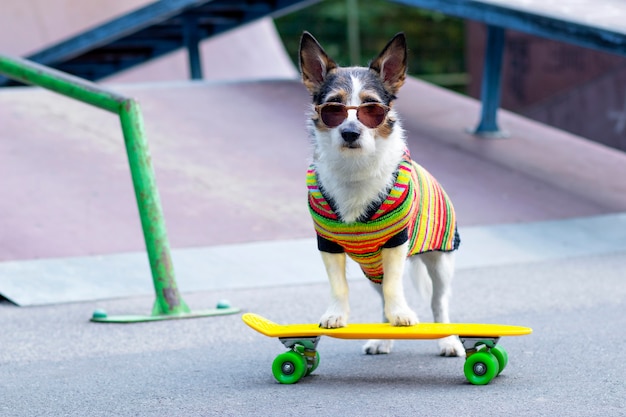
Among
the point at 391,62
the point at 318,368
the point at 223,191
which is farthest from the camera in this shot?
the point at 223,191

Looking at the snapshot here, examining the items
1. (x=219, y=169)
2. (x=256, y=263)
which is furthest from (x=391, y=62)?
(x=219, y=169)

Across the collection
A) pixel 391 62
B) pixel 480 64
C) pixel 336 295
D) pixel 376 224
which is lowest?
pixel 480 64

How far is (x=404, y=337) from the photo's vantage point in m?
4.72

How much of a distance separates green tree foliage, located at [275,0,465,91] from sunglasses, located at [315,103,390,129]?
83.6ft

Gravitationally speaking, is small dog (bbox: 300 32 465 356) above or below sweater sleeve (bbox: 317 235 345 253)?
above

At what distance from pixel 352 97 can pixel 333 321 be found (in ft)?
3.40

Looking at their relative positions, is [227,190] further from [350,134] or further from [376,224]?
[350,134]

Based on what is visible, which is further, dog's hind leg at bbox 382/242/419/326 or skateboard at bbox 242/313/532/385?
dog's hind leg at bbox 382/242/419/326

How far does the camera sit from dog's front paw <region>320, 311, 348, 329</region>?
4891 mm

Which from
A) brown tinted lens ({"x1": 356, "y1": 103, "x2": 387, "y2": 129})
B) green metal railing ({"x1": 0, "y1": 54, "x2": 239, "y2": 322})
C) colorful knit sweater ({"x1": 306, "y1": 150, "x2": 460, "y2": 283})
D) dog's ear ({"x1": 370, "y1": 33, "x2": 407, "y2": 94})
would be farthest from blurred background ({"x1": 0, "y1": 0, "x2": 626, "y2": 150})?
brown tinted lens ({"x1": 356, "y1": 103, "x2": 387, "y2": 129})

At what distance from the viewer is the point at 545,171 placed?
11781 millimetres

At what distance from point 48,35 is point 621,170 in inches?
376

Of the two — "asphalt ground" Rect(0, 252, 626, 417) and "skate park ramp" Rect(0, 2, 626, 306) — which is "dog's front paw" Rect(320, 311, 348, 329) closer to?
"asphalt ground" Rect(0, 252, 626, 417)

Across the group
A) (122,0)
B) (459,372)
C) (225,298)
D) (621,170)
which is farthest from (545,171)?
(122,0)
